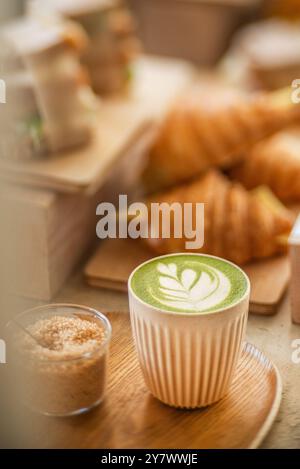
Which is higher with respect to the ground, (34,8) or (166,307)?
(34,8)

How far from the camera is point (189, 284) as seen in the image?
26.1 inches

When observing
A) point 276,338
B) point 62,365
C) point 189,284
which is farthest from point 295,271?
point 62,365

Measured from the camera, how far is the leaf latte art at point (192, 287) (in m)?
0.64

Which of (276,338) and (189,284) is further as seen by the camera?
(276,338)

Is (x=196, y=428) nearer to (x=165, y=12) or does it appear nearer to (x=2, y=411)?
(x=2, y=411)

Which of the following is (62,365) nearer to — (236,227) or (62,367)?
(62,367)

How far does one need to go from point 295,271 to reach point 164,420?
233 mm

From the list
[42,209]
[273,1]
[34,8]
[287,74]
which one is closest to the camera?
[42,209]

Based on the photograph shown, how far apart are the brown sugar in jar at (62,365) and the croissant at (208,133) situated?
1.29ft

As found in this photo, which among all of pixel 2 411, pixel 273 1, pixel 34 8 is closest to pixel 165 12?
pixel 273 1

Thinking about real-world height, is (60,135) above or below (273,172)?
above

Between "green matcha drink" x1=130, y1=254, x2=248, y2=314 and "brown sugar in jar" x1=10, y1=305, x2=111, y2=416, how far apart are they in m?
0.05

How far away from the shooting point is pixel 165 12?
5.15ft

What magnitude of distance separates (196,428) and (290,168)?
0.52 metres
